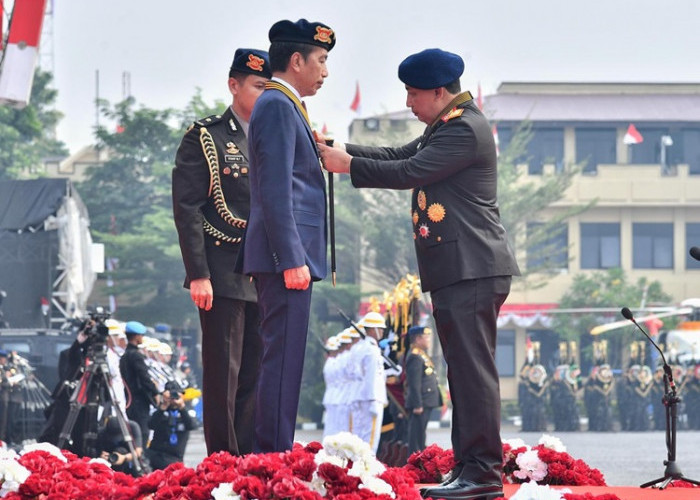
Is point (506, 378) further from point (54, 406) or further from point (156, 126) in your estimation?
point (54, 406)

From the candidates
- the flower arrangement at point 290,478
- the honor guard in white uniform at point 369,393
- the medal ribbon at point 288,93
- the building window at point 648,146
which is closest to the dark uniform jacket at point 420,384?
the honor guard in white uniform at point 369,393

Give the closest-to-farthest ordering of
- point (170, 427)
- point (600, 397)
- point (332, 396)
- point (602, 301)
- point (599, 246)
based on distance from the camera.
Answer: point (170, 427) < point (332, 396) < point (600, 397) < point (602, 301) < point (599, 246)

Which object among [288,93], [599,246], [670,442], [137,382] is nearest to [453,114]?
[288,93]

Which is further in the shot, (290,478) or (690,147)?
(690,147)

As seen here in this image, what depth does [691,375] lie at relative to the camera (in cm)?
3291

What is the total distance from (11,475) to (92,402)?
7.72 meters

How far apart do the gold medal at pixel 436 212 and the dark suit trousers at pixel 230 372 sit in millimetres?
1135

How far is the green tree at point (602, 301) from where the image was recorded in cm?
4720

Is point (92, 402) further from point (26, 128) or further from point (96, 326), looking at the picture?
point (26, 128)

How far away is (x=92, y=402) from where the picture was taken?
13.5 metres

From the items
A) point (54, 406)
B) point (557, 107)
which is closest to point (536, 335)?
point (557, 107)

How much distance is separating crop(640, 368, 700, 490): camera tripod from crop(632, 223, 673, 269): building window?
47642 millimetres

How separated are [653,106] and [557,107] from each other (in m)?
3.83

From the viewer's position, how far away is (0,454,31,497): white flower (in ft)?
19.0
